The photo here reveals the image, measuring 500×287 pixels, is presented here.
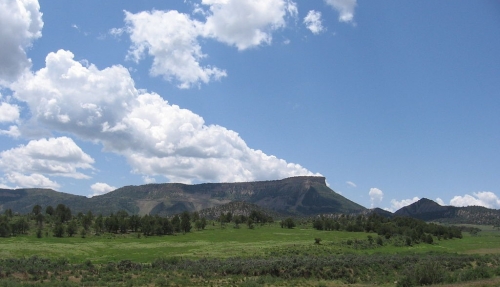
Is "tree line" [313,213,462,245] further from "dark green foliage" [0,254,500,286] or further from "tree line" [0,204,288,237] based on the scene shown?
"dark green foliage" [0,254,500,286]

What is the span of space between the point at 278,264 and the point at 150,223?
89.4 m

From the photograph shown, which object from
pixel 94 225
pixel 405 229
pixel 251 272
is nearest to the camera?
pixel 251 272

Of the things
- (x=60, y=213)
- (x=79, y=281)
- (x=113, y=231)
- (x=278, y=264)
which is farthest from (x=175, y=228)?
(x=79, y=281)

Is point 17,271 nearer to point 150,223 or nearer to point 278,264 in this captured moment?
point 278,264

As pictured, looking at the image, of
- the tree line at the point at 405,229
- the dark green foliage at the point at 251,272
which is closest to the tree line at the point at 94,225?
the tree line at the point at 405,229

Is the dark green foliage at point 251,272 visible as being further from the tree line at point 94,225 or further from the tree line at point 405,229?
the tree line at point 94,225

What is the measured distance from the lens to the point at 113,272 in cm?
5072

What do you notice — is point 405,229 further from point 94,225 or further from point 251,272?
point 94,225

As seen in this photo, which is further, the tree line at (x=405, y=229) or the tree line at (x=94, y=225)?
the tree line at (x=405, y=229)

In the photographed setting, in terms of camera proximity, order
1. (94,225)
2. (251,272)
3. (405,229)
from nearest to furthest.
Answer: (251,272)
(94,225)
(405,229)

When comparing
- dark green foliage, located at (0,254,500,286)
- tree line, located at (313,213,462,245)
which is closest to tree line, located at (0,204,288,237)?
tree line, located at (313,213,462,245)

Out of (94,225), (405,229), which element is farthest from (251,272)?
(405,229)

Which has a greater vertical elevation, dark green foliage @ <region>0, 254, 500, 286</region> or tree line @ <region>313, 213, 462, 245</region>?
tree line @ <region>313, 213, 462, 245</region>

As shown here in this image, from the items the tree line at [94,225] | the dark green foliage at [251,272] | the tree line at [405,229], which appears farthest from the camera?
the tree line at [405,229]
